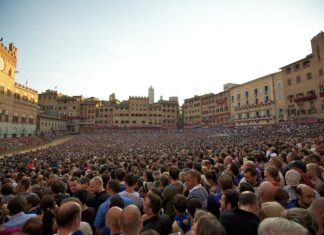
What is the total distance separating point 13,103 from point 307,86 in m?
64.0

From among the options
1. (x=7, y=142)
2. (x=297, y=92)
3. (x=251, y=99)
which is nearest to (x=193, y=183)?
(x=297, y=92)

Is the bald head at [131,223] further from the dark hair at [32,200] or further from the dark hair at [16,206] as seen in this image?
the dark hair at [32,200]

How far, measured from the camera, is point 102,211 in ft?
13.0

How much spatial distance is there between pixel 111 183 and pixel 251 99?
52.4 m

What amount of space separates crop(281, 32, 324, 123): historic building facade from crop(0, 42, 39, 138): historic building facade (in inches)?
2403

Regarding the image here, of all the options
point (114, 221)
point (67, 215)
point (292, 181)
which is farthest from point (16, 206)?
Result: point (292, 181)

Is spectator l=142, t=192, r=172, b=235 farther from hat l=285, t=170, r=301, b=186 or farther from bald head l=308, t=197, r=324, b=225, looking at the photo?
hat l=285, t=170, r=301, b=186

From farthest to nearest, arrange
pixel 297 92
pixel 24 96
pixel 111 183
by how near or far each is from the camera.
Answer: pixel 24 96
pixel 297 92
pixel 111 183

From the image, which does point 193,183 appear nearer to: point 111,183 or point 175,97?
point 111,183

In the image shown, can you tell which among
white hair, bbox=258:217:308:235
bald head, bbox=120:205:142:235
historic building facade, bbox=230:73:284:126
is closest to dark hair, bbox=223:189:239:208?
white hair, bbox=258:217:308:235

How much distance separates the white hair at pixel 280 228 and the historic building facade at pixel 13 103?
55.0 meters

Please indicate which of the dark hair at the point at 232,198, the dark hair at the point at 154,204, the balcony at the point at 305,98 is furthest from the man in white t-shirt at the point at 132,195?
the balcony at the point at 305,98

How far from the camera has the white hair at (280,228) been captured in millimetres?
1823

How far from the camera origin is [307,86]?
36.4 metres
